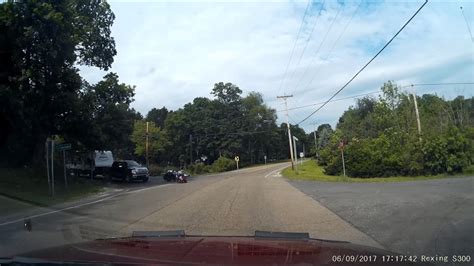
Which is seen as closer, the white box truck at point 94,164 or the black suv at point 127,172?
the black suv at point 127,172

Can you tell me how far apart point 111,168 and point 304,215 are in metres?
33.8

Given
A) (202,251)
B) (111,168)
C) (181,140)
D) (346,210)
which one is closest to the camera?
(202,251)

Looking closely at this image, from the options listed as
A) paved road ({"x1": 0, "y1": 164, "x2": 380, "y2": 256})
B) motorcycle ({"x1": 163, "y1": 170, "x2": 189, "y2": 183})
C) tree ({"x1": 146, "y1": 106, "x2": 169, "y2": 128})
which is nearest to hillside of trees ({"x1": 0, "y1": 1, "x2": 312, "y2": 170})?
motorcycle ({"x1": 163, "y1": 170, "x2": 189, "y2": 183})

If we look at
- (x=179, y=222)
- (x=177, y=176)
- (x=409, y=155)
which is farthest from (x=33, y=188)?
(x=409, y=155)

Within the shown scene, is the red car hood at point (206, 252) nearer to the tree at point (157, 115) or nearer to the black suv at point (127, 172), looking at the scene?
the black suv at point (127, 172)

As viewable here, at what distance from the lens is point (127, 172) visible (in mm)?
43000

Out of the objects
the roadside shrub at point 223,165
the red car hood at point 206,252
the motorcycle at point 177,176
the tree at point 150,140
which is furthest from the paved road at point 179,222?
the tree at point 150,140

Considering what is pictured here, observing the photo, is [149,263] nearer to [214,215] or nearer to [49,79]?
[214,215]

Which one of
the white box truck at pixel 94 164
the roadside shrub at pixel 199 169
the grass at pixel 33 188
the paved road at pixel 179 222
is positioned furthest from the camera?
the roadside shrub at pixel 199 169

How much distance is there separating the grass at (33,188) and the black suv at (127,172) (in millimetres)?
7652

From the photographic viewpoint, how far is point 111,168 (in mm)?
45438

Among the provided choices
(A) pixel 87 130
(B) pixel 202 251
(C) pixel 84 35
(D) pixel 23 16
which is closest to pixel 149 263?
(B) pixel 202 251

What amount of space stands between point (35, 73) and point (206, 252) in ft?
97.6

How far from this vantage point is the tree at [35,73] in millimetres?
29766
